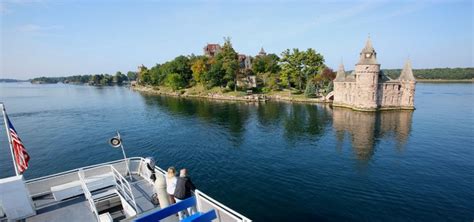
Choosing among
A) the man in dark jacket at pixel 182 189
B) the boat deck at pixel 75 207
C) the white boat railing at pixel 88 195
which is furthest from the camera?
the boat deck at pixel 75 207

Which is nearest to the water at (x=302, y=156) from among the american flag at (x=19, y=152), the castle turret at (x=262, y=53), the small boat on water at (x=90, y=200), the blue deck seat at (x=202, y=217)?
the small boat on water at (x=90, y=200)

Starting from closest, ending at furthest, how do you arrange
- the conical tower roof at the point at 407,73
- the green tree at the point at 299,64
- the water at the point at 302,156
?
1. the water at the point at 302,156
2. the conical tower roof at the point at 407,73
3. the green tree at the point at 299,64

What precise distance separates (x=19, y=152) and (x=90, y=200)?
13.5 feet

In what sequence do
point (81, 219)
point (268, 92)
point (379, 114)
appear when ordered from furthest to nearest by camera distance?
1. point (268, 92)
2. point (379, 114)
3. point (81, 219)

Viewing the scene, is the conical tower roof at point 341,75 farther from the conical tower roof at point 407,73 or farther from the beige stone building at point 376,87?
the conical tower roof at point 407,73

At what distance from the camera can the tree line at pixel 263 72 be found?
93.8 meters

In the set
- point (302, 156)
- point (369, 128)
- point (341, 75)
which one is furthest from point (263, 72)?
point (302, 156)

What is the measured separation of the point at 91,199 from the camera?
10828 mm

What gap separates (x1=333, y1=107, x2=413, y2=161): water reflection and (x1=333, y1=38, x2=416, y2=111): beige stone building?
355cm

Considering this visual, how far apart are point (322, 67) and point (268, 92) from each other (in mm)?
23001

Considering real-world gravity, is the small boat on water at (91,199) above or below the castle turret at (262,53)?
below

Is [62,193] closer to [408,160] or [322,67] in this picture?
[408,160]

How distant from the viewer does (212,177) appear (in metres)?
26.0

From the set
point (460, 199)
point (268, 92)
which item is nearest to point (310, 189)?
point (460, 199)
